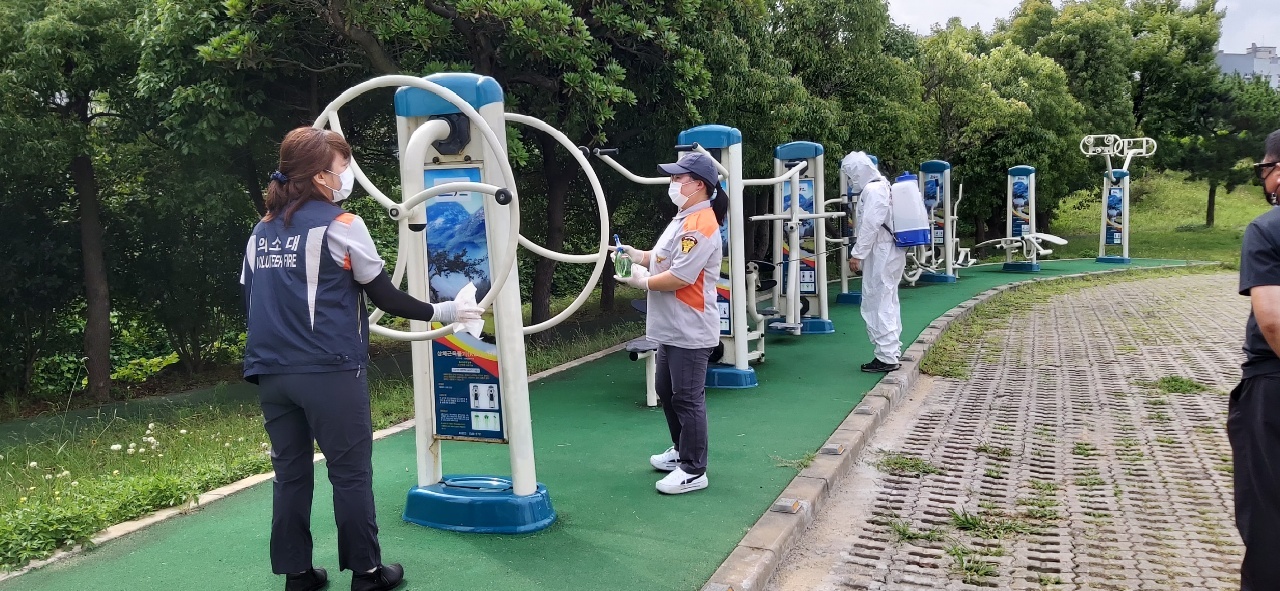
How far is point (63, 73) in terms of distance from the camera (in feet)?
32.2

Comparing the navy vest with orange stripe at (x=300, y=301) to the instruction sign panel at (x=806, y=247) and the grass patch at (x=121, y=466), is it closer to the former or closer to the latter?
the grass patch at (x=121, y=466)

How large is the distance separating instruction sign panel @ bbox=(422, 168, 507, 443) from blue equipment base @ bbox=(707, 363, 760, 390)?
11.9 feet

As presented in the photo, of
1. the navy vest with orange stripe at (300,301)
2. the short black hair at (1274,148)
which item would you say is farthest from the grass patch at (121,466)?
the short black hair at (1274,148)

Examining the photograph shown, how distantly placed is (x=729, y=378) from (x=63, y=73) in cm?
775

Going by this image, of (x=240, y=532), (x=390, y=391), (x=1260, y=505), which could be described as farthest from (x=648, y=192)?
(x=1260, y=505)

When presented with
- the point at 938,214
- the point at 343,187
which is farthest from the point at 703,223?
the point at 938,214

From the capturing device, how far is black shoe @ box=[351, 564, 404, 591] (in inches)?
134

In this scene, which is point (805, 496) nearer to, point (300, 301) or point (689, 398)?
point (689, 398)

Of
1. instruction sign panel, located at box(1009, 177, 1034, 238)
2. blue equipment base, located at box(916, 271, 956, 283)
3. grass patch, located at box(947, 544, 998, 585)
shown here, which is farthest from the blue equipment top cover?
instruction sign panel, located at box(1009, 177, 1034, 238)

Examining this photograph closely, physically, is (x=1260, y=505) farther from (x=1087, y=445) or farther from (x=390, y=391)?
(x=390, y=391)

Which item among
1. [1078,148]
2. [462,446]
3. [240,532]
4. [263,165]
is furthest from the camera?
[1078,148]

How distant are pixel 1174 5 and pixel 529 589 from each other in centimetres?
3634

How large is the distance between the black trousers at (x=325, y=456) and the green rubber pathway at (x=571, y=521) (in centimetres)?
27

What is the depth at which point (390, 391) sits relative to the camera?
27.2 feet
